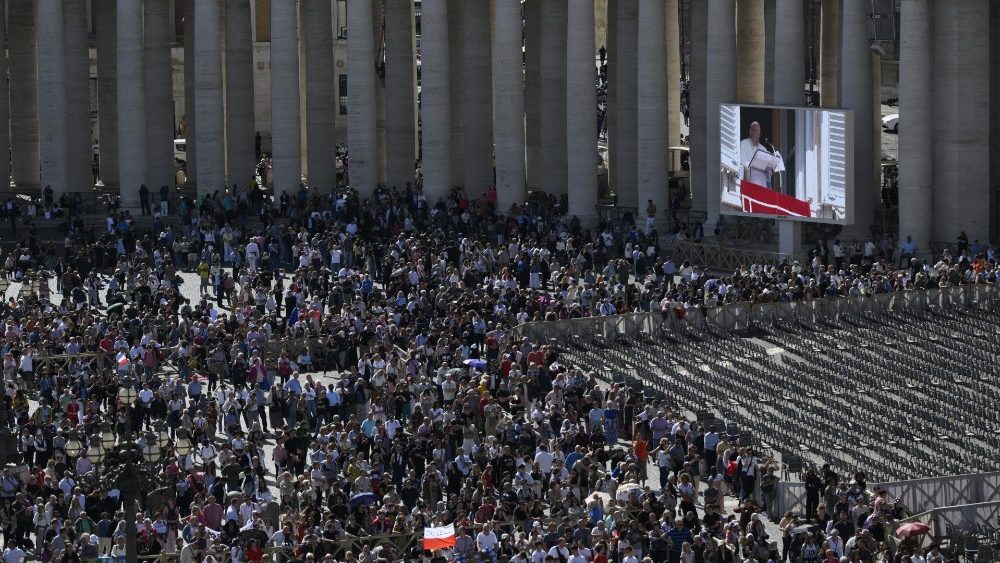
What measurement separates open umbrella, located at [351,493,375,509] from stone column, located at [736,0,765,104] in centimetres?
5050

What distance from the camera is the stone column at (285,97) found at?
114m

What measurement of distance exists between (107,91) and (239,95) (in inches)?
432

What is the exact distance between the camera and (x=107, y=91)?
128 metres

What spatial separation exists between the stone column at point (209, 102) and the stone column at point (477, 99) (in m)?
9.05

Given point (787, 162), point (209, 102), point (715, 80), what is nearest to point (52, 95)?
point (209, 102)

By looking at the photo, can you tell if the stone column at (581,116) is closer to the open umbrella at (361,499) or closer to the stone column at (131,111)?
the stone column at (131,111)

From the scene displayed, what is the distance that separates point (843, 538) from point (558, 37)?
60.8 meters

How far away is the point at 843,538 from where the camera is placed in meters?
57.8

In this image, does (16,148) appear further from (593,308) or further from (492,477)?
(492,477)

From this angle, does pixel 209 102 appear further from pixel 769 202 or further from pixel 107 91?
pixel 769 202

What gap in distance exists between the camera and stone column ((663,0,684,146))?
118 meters

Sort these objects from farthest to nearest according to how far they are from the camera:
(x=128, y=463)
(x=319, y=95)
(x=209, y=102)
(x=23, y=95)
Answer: (x=23, y=95) → (x=319, y=95) → (x=209, y=102) → (x=128, y=463)

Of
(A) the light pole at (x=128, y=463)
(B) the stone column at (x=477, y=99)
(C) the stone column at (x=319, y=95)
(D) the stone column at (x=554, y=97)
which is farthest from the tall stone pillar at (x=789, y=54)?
(A) the light pole at (x=128, y=463)

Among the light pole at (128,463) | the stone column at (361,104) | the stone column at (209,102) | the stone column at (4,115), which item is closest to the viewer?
the light pole at (128,463)
